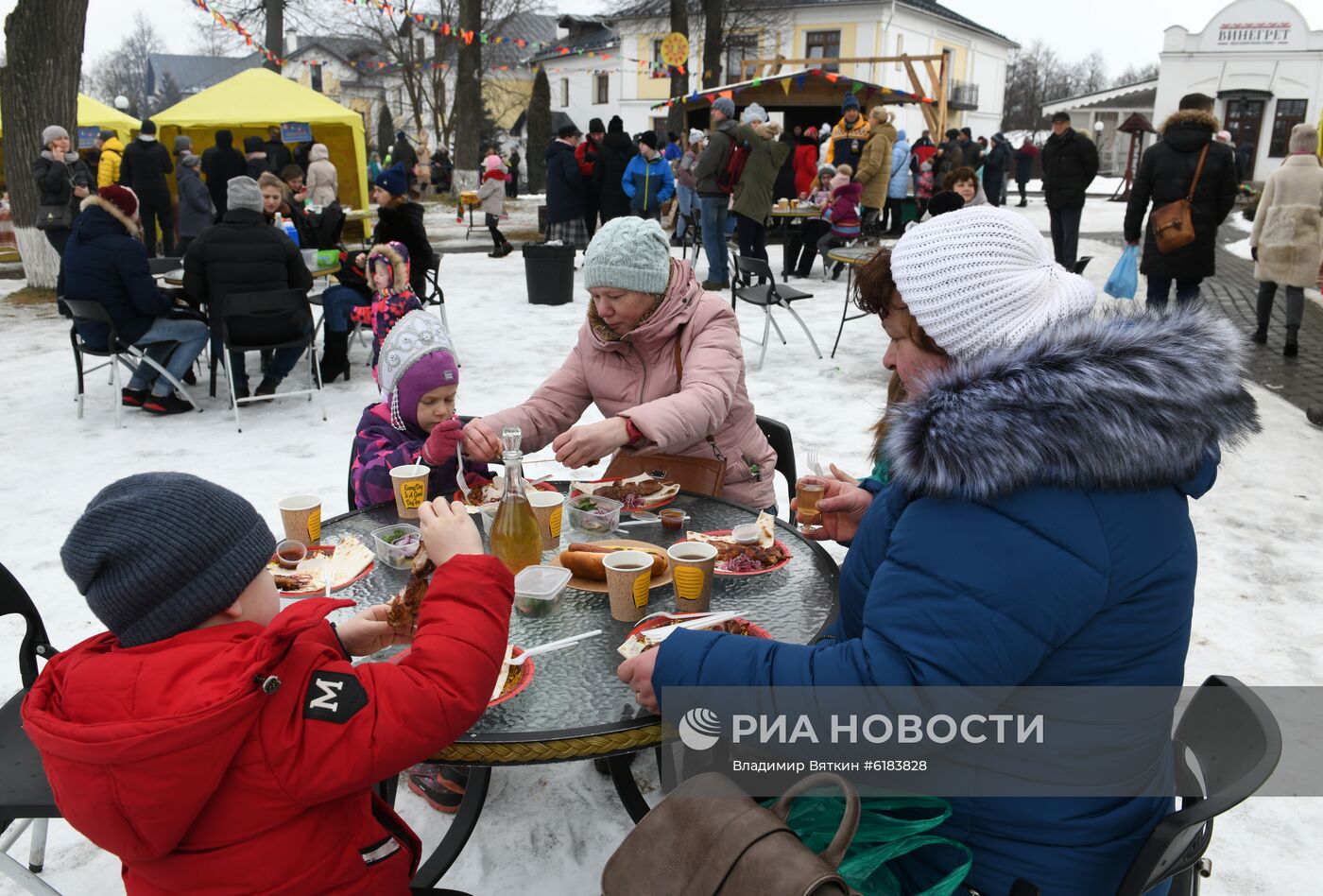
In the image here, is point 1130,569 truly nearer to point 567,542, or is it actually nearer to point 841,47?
point 567,542

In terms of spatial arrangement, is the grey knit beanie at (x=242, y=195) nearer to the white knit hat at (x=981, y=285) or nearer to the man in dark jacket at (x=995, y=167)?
the white knit hat at (x=981, y=285)

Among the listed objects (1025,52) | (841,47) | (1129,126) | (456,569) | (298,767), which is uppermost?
(1025,52)

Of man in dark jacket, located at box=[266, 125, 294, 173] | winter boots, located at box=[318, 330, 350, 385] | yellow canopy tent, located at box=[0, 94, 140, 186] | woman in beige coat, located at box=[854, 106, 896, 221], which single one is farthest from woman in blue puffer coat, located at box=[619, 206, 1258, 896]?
yellow canopy tent, located at box=[0, 94, 140, 186]

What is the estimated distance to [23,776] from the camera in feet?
7.09

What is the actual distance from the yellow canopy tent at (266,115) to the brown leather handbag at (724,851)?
57.0 ft

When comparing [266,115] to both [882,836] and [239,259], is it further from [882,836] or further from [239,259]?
[882,836]

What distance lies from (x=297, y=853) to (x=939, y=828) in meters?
1.04

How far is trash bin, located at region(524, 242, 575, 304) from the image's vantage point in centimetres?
1090

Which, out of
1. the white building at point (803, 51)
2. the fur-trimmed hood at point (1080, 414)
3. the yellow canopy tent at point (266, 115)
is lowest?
the fur-trimmed hood at point (1080, 414)

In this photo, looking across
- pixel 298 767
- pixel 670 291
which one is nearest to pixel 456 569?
pixel 298 767

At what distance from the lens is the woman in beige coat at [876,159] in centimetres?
1245

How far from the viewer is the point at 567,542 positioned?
8.48ft

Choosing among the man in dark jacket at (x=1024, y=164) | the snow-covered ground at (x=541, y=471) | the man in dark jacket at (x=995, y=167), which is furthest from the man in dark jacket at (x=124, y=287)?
the man in dark jacket at (x=1024, y=164)

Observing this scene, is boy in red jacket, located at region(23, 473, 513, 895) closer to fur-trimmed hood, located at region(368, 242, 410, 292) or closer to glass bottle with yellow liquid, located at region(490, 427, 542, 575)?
glass bottle with yellow liquid, located at region(490, 427, 542, 575)
